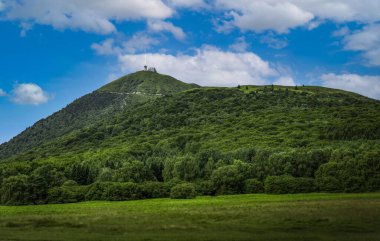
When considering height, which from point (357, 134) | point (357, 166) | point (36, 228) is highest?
point (357, 134)

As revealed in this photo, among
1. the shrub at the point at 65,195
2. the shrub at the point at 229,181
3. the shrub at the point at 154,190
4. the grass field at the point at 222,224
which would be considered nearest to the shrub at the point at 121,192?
the shrub at the point at 154,190

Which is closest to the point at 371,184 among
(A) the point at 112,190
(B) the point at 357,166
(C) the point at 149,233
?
(B) the point at 357,166

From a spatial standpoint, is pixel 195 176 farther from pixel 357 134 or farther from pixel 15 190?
pixel 357 134

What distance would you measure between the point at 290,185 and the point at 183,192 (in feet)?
92.3

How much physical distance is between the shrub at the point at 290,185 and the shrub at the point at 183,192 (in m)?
19.8

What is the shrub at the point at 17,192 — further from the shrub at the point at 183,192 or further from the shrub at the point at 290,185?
the shrub at the point at 290,185

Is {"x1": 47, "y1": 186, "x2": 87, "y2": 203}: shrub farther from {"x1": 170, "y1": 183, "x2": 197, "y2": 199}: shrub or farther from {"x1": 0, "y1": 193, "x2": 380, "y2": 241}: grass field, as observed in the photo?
{"x1": 0, "y1": 193, "x2": 380, "y2": 241}: grass field

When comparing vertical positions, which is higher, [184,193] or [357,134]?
[357,134]

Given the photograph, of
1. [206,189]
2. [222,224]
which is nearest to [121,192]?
[206,189]

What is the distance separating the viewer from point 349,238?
50031 millimetres

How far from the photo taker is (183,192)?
120562 millimetres

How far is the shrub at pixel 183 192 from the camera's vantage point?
395ft

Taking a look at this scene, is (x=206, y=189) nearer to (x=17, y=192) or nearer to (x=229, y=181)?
(x=229, y=181)

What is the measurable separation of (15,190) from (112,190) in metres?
25.1
